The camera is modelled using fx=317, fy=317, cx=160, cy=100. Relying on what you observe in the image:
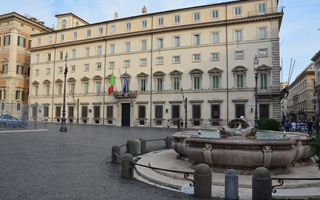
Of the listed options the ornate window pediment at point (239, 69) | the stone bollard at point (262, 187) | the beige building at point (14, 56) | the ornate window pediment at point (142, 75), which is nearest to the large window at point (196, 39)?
the ornate window pediment at point (239, 69)

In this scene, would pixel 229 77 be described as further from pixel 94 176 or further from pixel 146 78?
pixel 94 176

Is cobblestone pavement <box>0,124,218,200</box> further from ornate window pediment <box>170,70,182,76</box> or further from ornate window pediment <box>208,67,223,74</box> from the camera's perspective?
ornate window pediment <box>170,70,182,76</box>

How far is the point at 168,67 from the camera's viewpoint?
47281 millimetres

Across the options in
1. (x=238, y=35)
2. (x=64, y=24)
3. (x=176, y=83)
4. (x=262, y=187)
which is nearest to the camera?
(x=262, y=187)

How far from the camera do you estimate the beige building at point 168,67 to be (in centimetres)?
4188

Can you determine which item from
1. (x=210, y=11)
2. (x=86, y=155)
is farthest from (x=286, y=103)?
(x=86, y=155)

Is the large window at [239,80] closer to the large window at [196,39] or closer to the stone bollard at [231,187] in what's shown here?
the large window at [196,39]

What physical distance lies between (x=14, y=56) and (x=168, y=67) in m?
30.8

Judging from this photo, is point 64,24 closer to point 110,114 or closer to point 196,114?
point 110,114

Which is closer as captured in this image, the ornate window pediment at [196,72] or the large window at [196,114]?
the large window at [196,114]

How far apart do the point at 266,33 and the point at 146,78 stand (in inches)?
725

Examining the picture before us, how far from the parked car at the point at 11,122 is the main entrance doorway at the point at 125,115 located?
18144 millimetres

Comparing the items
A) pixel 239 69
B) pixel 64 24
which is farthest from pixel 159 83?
pixel 64 24

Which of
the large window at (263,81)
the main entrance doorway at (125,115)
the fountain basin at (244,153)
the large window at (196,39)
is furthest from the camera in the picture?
the main entrance doorway at (125,115)
